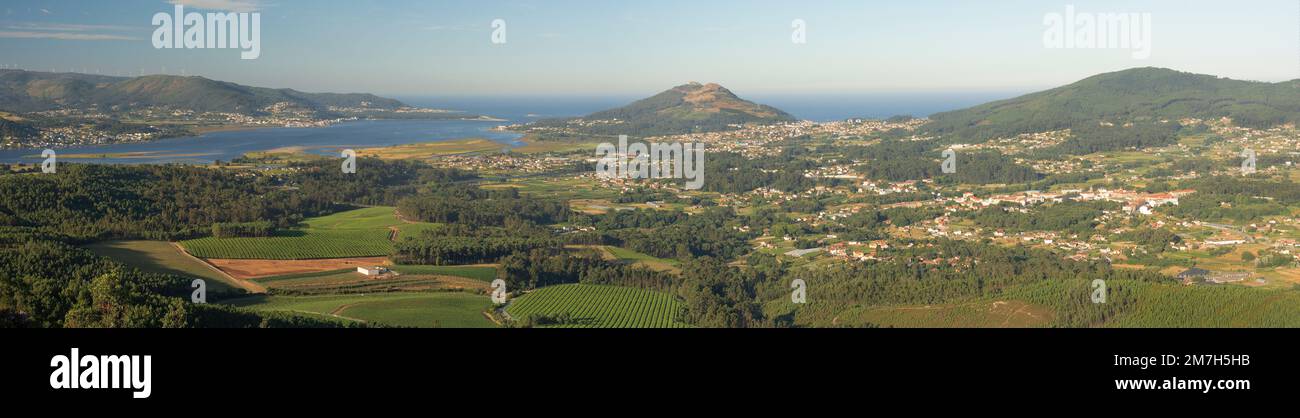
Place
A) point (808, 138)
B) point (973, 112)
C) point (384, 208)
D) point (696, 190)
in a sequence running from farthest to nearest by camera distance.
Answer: point (973, 112) → point (808, 138) → point (696, 190) → point (384, 208)

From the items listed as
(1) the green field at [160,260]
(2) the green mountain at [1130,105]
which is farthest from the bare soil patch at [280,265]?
(2) the green mountain at [1130,105]

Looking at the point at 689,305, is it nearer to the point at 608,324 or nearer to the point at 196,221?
the point at 608,324

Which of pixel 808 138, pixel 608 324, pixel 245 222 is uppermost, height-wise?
pixel 808 138

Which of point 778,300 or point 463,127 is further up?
point 463,127

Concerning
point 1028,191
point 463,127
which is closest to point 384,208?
point 1028,191

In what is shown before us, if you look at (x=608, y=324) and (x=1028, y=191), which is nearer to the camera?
(x=608, y=324)
